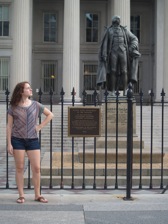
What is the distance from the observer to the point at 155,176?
1078 cm

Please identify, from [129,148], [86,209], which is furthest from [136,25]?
[86,209]

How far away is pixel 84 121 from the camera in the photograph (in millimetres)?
9508

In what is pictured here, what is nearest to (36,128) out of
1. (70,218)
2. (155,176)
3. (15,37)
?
(70,218)

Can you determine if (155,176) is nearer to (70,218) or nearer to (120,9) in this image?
(70,218)

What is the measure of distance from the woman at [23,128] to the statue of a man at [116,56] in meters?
5.18

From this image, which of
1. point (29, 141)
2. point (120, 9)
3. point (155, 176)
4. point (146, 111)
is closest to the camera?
point (29, 141)

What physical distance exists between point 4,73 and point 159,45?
12508 millimetres

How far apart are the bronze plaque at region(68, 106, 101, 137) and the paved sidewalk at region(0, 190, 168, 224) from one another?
1.18 metres

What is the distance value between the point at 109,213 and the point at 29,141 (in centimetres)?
177

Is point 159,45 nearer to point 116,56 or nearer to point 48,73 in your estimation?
point 48,73

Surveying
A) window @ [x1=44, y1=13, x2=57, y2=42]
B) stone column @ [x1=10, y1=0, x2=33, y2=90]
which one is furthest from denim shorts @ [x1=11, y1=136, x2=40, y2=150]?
window @ [x1=44, y1=13, x2=57, y2=42]

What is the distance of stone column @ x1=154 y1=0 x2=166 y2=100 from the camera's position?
3788 cm

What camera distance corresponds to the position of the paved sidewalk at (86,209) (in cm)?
698

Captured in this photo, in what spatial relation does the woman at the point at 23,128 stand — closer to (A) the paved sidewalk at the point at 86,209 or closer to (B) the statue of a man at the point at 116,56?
(A) the paved sidewalk at the point at 86,209
